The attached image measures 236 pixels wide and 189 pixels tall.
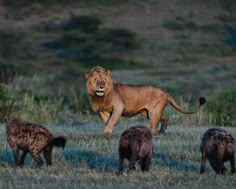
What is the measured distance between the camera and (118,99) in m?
18.2

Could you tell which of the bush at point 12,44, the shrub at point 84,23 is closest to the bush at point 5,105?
the bush at point 12,44

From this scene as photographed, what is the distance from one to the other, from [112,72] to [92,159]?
32.8 m

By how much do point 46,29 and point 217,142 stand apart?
180 feet

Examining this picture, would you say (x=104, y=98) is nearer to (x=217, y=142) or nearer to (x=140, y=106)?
(x=140, y=106)

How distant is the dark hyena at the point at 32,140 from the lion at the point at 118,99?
3667mm

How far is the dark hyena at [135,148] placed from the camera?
13.6 meters

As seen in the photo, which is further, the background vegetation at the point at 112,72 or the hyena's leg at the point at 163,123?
the hyena's leg at the point at 163,123

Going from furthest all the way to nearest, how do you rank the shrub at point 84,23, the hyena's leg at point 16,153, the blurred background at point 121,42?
the shrub at point 84,23
the blurred background at point 121,42
the hyena's leg at point 16,153

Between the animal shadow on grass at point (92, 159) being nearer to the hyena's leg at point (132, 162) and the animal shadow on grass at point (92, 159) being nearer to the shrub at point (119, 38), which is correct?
the hyena's leg at point (132, 162)

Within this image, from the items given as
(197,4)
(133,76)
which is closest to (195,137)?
(133,76)

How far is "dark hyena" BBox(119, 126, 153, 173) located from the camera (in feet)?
44.5

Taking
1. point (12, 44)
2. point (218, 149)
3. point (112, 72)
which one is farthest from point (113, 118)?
point (12, 44)

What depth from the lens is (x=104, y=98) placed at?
18.0 metres

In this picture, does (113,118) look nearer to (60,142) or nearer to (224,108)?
(60,142)
